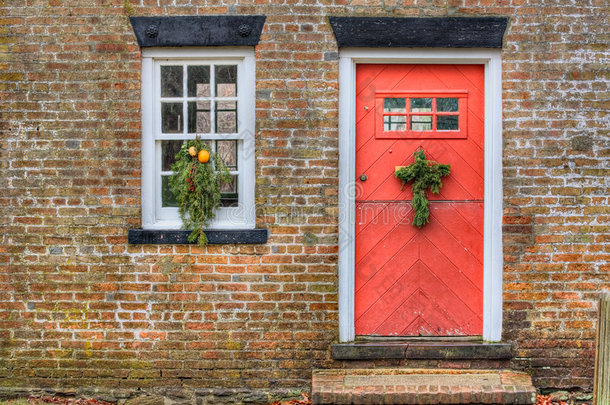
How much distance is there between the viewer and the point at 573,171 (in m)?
4.93

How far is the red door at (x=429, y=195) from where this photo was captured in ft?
16.6

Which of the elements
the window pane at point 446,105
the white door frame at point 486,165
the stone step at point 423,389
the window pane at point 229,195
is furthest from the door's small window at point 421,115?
the stone step at point 423,389

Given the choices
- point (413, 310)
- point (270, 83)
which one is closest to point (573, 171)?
point (413, 310)

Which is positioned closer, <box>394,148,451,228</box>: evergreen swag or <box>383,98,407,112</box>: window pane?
<box>394,148,451,228</box>: evergreen swag

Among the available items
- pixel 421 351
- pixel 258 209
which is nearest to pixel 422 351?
pixel 421 351

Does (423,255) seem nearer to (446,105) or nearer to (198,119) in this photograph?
(446,105)

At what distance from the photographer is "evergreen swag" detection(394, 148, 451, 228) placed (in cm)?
495

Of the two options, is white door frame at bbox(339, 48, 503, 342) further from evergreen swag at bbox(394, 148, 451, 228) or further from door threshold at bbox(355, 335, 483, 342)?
evergreen swag at bbox(394, 148, 451, 228)

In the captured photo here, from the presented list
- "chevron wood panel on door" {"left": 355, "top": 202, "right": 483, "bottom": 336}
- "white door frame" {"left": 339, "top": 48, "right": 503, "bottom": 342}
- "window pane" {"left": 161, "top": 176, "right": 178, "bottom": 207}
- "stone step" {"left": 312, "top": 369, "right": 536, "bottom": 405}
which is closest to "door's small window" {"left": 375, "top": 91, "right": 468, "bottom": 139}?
"white door frame" {"left": 339, "top": 48, "right": 503, "bottom": 342}

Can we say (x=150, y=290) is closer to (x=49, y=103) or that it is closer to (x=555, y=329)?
(x=49, y=103)

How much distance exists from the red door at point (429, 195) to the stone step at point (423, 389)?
1.81 feet

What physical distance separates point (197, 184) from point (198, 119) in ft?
2.04

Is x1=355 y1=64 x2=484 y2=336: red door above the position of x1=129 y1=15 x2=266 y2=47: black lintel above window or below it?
below

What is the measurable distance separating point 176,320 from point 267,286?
88 centimetres
